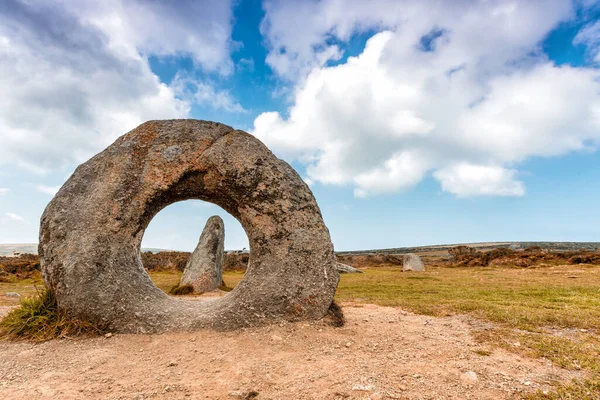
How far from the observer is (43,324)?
595cm

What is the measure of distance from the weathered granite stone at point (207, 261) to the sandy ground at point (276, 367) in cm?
751

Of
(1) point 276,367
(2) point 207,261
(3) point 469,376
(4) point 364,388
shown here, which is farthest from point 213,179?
(2) point 207,261

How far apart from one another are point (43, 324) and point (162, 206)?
2774mm

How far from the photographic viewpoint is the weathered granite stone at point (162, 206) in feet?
19.5

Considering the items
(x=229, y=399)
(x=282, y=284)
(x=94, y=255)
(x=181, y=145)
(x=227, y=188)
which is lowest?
(x=229, y=399)

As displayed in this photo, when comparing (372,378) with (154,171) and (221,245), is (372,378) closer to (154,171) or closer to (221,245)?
(154,171)

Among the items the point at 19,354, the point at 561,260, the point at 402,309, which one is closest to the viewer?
the point at 19,354

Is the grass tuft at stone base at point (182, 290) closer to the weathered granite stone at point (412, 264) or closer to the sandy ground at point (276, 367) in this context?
the sandy ground at point (276, 367)

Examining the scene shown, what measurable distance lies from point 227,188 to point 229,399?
12.3ft

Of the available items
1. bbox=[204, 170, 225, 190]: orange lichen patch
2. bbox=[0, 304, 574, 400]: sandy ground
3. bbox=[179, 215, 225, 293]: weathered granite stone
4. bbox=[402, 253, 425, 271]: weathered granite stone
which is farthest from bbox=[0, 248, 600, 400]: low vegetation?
bbox=[402, 253, 425, 271]: weathered granite stone

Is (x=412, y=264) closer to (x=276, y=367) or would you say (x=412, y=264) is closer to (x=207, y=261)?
(x=207, y=261)

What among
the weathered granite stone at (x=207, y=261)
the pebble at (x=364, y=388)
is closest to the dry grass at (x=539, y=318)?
the pebble at (x=364, y=388)

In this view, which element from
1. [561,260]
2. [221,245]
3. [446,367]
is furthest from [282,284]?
[561,260]

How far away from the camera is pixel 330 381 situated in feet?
13.1
